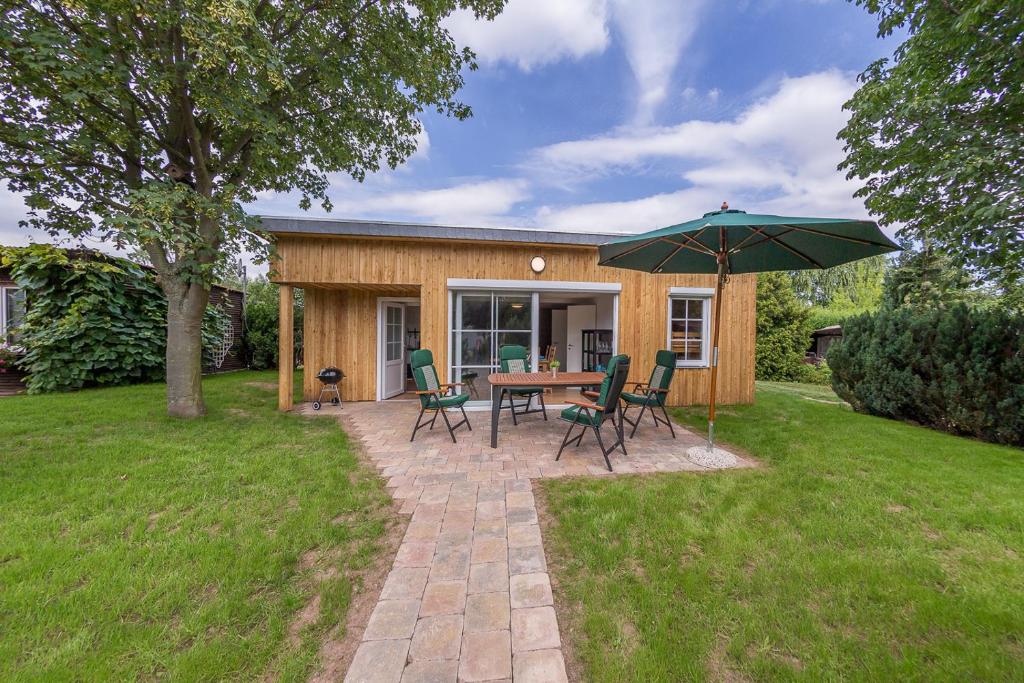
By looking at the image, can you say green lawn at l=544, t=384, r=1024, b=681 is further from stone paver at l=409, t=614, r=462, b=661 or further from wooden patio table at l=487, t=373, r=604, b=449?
wooden patio table at l=487, t=373, r=604, b=449

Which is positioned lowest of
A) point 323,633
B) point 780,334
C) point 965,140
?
point 323,633

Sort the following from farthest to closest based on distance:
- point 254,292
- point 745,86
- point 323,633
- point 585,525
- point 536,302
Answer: point 254,292 → point 745,86 → point 536,302 → point 585,525 → point 323,633

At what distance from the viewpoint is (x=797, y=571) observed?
77.9 inches

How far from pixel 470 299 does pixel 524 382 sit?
240 centimetres

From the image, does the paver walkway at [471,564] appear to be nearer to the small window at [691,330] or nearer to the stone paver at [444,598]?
the stone paver at [444,598]

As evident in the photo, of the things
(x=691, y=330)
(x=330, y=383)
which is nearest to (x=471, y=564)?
(x=330, y=383)

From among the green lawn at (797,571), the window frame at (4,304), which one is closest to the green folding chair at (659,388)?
the green lawn at (797,571)

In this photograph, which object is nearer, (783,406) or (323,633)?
(323,633)

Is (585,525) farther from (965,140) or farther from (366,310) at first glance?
(965,140)

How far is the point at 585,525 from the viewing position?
241 centimetres

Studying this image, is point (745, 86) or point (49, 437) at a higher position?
point (745, 86)

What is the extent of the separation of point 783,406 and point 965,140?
437 centimetres

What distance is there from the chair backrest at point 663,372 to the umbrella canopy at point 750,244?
1129mm

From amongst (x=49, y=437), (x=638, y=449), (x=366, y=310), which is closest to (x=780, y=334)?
(x=638, y=449)
